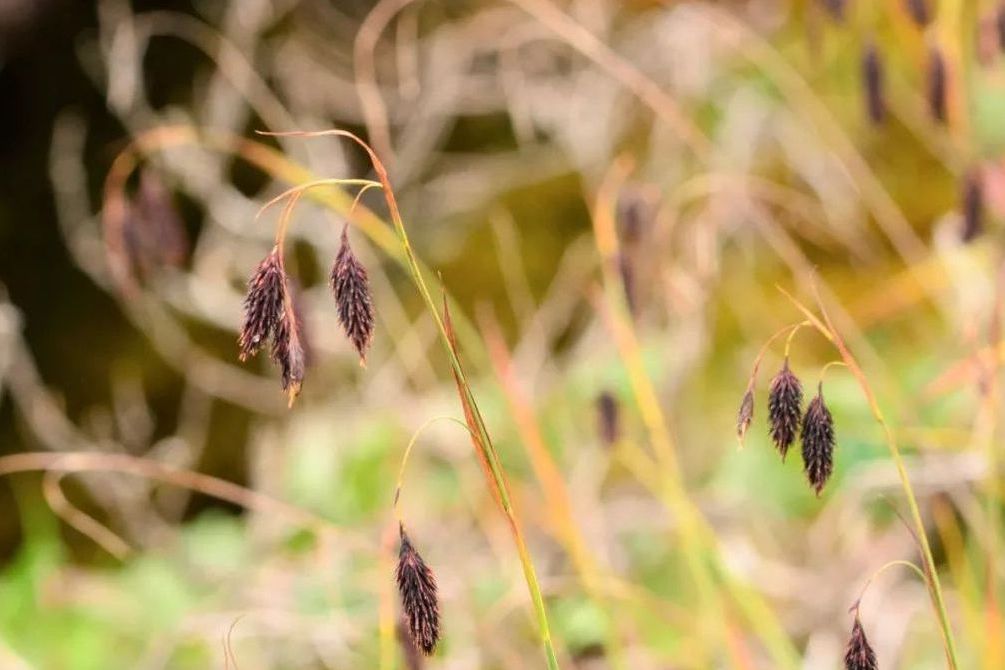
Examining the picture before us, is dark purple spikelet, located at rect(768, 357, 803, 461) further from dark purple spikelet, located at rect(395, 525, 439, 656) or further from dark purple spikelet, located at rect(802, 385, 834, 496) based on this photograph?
dark purple spikelet, located at rect(395, 525, 439, 656)

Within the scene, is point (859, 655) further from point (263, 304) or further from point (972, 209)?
point (972, 209)

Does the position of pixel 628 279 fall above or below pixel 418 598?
above

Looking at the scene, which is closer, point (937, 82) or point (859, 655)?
point (859, 655)

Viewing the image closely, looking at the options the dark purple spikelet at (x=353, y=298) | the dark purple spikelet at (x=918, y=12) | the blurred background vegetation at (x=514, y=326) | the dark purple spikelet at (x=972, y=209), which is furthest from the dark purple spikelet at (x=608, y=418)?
the dark purple spikelet at (x=353, y=298)

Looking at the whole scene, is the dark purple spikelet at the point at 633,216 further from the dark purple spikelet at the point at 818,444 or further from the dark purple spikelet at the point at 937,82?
the dark purple spikelet at the point at 818,444

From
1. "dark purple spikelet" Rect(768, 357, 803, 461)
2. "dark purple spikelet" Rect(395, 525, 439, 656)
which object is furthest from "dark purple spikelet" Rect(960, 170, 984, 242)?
"dark purple spikelet" Rect(395, 525, 439, 656)

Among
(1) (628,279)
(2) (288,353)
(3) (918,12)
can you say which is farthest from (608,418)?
(2) (288,353)
